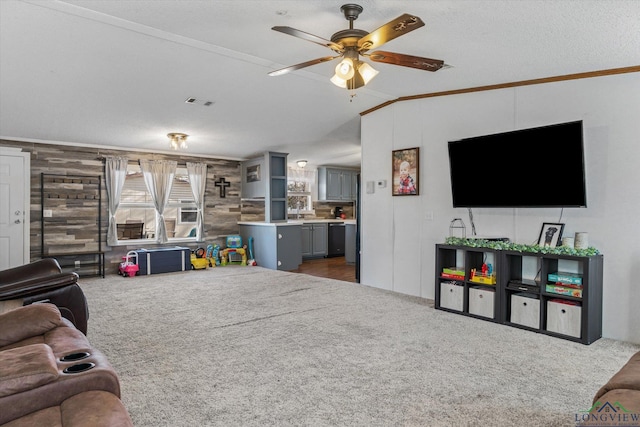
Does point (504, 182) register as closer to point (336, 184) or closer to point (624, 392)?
point (624, 392)

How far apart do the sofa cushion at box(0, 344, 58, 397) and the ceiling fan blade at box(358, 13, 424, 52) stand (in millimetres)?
2354

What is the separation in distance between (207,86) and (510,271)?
155 inches

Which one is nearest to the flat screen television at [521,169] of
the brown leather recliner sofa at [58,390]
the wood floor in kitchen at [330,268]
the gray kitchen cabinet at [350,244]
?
the wood floor in kitchen at [330,268]

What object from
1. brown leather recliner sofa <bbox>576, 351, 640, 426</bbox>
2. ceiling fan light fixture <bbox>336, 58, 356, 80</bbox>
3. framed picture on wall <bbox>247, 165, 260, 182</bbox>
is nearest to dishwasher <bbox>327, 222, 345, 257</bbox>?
framed picture on wall <bbox>247, 165, 260, 182</bbox>

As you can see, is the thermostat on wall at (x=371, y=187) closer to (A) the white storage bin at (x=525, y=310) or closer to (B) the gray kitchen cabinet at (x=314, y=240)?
(A) the white storage bin at (x=525, y=310)

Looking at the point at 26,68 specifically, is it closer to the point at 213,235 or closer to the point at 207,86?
the point at 207,86

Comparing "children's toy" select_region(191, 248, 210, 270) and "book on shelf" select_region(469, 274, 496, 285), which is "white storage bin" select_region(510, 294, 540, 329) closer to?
"book on shelf" select_region(469, 274, 496, 285)

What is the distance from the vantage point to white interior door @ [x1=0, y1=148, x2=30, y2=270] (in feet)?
19.8

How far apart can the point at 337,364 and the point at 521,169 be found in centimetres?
262

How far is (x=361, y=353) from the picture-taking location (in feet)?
10.1

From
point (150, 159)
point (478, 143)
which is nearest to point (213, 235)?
point (150, 159)

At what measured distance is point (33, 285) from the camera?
9.39ft

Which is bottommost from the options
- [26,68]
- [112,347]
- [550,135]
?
[112,347]

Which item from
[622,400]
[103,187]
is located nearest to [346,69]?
[622,400]
